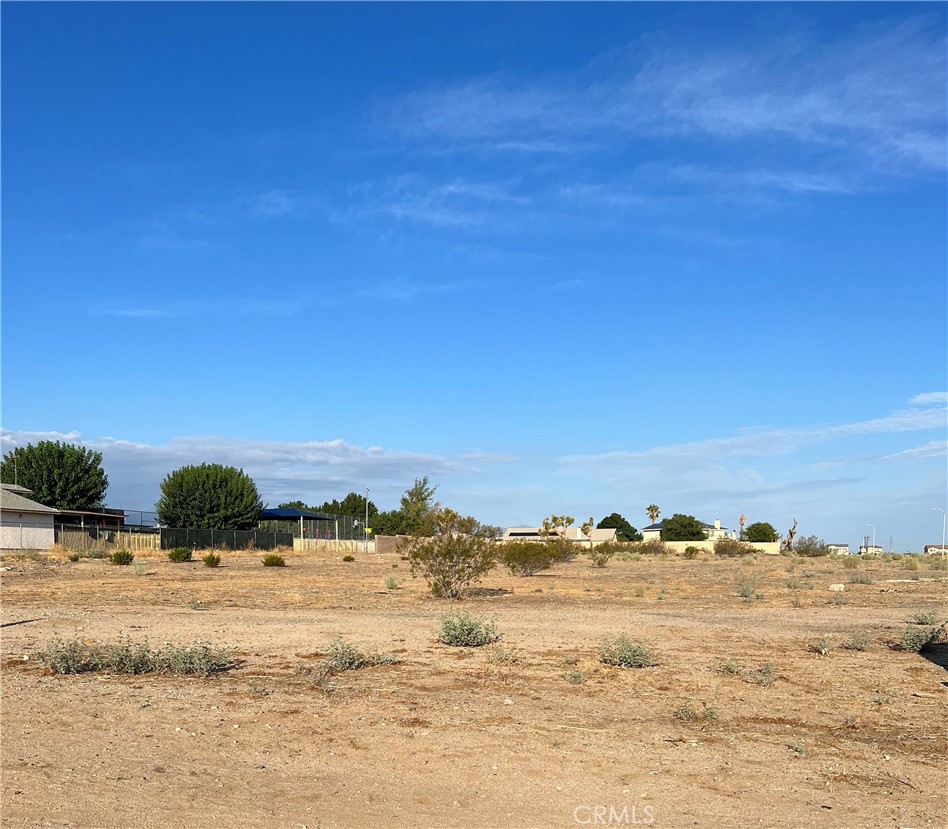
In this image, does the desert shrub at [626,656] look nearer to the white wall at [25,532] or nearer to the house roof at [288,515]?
the white wall at [25,532]

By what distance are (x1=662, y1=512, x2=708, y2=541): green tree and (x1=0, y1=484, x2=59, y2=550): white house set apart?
79822mm

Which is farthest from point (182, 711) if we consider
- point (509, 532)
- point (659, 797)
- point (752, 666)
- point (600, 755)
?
point (509, 532)

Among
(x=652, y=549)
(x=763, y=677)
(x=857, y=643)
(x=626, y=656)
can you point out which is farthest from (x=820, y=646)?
(x=652, y=549)

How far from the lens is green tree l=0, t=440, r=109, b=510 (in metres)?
85.5

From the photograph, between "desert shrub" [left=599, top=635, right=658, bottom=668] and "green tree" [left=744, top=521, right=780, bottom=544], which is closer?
"desert shrub" [left=599, top=635, right=658, bottom=668]

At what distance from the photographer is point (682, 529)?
419 feet

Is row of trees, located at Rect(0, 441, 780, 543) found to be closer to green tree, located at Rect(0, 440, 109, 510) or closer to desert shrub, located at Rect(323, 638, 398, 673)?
green tree, located at Rect(0, 440, 109, 510)

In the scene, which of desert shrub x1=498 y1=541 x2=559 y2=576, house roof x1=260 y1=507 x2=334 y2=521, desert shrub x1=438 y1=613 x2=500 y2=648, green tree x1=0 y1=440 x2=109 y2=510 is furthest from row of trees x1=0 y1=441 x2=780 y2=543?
desert shrub x1=438 y1=613 x2=500 y2=648

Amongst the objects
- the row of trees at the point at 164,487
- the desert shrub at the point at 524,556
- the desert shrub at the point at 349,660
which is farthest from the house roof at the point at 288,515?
the desert shrub at the point at 349,660

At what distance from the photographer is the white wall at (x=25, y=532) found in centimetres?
6344

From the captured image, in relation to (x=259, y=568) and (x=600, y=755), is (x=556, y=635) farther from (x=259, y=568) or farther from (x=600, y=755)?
(x=259, y=568)

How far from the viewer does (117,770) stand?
8.20 m

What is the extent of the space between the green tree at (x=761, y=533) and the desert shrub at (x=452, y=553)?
94.3 metres

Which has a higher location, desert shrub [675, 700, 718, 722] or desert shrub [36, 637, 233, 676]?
desert shrub [36, 637, 233, 676]
